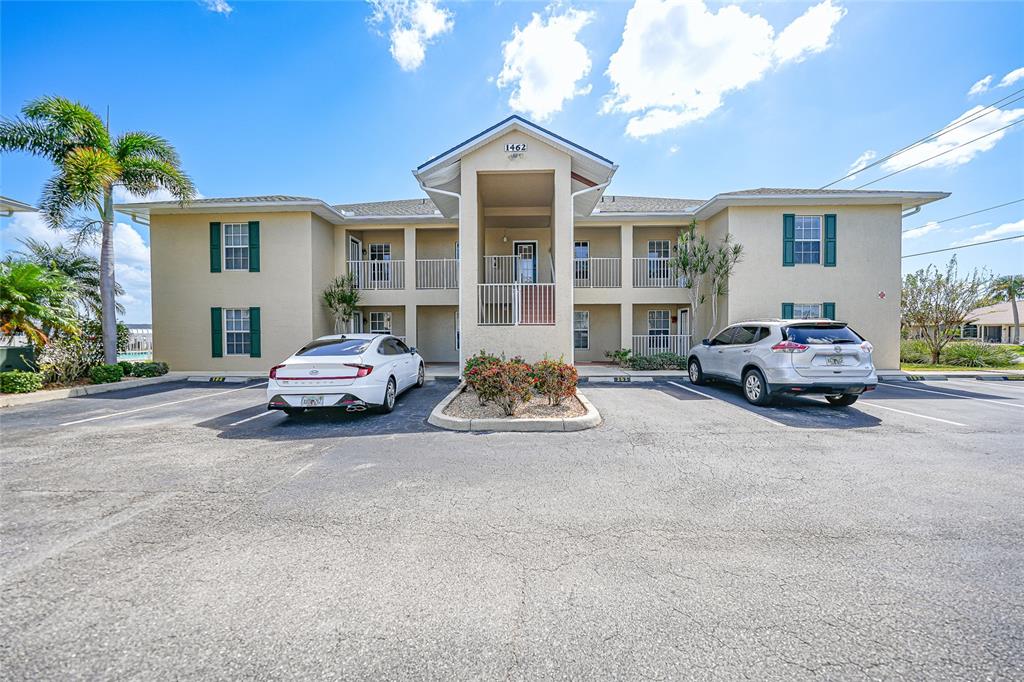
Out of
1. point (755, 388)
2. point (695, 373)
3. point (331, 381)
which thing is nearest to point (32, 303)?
point (331, 381)

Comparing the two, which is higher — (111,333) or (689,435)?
(111,333)

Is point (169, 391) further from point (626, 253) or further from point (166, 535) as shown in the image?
point (626, 253)

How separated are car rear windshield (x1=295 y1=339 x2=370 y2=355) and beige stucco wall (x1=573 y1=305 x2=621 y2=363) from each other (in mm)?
10607

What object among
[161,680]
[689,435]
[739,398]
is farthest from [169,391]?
[739,398]

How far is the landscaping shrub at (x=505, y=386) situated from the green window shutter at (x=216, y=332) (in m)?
11.7

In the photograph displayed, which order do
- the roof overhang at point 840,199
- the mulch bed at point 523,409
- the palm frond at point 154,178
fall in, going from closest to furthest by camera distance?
the mulch bed at point 523,409
the palm frond at point 154,178
the roof overhang at point 840,199

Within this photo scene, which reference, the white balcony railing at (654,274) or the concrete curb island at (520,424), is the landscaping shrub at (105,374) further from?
the white balcony railing at (654,274)

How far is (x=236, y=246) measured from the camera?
13883 millimetres

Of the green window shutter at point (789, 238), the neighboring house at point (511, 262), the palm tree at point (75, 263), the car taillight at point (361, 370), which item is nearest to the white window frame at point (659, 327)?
the neighboring house at point (511, 262)

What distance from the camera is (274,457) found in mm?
5117

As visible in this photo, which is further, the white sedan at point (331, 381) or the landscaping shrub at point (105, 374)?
the landscaping shrub at point (105, 374)

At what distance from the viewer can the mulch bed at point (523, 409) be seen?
682cm

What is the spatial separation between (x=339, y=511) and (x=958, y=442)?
8143 mm

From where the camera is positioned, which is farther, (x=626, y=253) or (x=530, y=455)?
(x=626, y=253)
